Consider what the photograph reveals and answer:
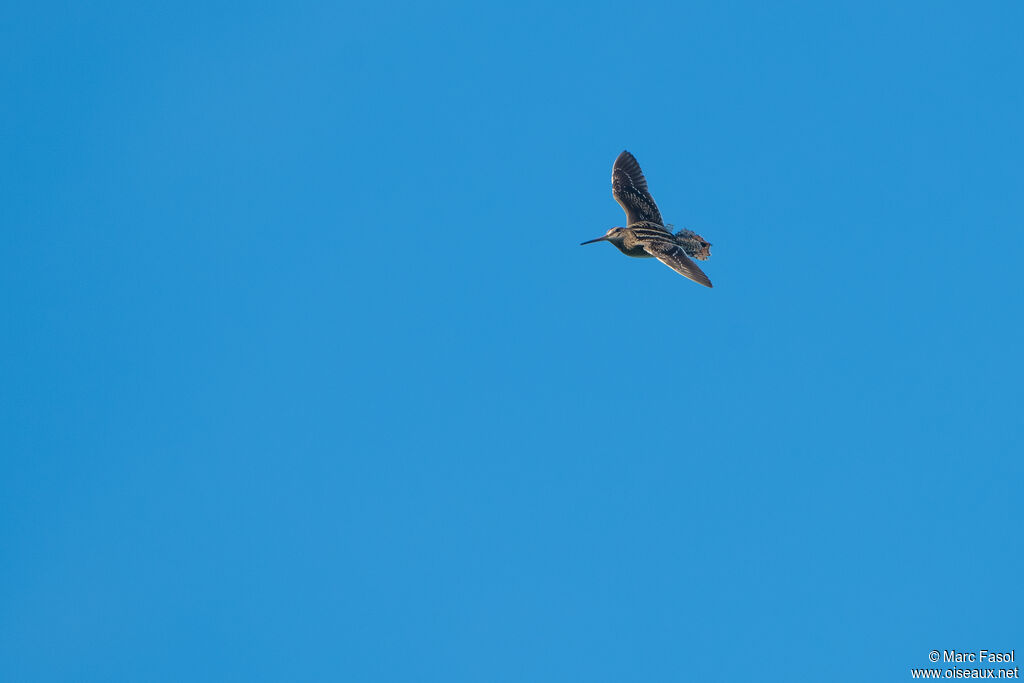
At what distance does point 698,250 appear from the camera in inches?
1375

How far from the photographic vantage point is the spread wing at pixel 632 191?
38531 mm

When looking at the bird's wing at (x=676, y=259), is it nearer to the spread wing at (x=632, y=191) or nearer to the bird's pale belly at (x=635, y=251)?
the bird's pale belly at (x=635, y=251)

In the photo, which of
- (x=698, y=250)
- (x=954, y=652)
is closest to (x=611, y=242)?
(x=698, y=250)

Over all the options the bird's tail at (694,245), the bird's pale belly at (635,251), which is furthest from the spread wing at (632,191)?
the bird's tail at (694,245)

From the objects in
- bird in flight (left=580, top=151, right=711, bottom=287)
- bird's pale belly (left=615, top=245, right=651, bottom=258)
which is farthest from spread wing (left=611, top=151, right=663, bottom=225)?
bird's pale belly (left=615, top=245, right=651, bottom=258)

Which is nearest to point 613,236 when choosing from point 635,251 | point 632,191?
point 635,251

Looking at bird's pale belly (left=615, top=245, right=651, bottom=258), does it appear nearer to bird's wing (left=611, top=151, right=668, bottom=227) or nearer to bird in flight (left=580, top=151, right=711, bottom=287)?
bird in flight (left=580, top=151, right=711, bottom=287)

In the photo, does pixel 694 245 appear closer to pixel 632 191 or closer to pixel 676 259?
pixel 676 259

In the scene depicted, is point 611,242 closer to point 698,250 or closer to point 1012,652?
point 698,250

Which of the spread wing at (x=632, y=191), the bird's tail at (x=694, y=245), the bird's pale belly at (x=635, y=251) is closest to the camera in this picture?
the bird's tail at (x=694, y=245)

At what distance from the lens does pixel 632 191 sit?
39312 millimetres

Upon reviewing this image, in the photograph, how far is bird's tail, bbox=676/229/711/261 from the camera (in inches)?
1372

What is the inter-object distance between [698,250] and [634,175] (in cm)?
637

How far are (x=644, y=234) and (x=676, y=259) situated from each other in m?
3.23
